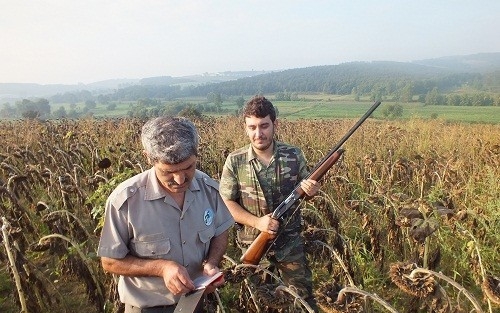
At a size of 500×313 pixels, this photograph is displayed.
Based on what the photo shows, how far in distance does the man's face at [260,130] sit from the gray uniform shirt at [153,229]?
0.82m

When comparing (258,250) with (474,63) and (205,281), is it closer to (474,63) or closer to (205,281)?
(205,281)

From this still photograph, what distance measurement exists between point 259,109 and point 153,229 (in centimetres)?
118

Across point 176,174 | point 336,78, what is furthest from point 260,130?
point 336,78

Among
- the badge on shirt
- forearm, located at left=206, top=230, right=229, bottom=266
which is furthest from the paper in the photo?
the badge on shirt

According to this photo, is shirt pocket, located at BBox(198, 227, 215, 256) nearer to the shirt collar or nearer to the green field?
the shirt collar

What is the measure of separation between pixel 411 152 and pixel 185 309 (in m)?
8.40

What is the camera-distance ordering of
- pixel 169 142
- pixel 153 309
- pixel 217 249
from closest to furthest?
pixel 169 142, pixel 153 309, pixel 217 249

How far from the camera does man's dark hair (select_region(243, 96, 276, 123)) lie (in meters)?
2.59

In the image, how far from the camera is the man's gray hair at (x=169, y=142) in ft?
5.13

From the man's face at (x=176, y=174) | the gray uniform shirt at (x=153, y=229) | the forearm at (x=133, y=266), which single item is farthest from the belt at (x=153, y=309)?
the man's face at (x=176, y=174)

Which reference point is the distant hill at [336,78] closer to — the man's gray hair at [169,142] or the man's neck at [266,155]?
the man's neck at [266,155]

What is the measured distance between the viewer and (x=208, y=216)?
1900mm

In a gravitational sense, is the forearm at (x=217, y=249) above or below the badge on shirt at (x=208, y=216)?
below

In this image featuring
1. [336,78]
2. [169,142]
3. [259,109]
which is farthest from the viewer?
[336,78]
